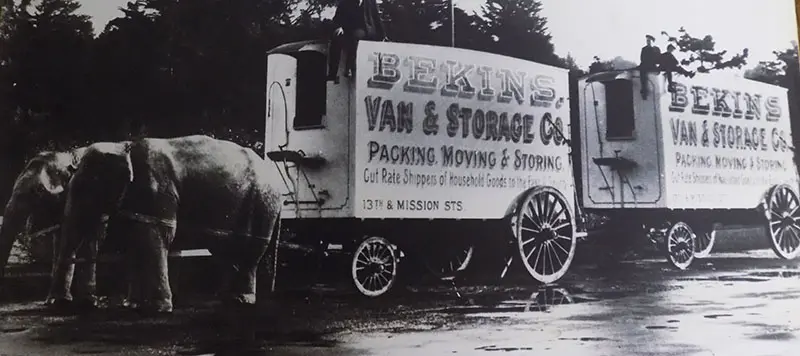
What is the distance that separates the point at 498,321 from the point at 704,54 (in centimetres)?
177

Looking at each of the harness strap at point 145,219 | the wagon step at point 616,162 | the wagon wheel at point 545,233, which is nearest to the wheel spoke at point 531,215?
the wagon wheel at point 545,233

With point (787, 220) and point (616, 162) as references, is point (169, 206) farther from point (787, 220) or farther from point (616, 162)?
point (787, 220)

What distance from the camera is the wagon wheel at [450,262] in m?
3.01

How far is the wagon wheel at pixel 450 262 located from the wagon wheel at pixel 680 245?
3.35 feet

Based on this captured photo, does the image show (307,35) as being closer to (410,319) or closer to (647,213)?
(410,319)

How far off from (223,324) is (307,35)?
120 cm

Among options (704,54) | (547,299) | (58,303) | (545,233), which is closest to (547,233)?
(545,233)

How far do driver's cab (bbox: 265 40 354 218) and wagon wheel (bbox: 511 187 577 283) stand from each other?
821 millimetres

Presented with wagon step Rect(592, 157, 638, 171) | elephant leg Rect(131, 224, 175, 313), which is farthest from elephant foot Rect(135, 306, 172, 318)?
wagon step Rect(592, 157, 638, 171)

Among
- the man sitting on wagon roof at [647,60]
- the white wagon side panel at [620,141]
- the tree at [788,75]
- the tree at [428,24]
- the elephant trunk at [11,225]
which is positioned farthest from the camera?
the tree at [788,75]

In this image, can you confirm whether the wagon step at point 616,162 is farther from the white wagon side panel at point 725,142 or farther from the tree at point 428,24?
the tree at point 428,24

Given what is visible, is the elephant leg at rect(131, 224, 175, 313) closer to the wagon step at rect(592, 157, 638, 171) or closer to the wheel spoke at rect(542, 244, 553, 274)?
the wheel spoke at rect(542, 244, 553, 274)

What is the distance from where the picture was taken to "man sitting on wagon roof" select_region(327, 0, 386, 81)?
9.60 ft

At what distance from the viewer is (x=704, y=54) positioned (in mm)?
3578
